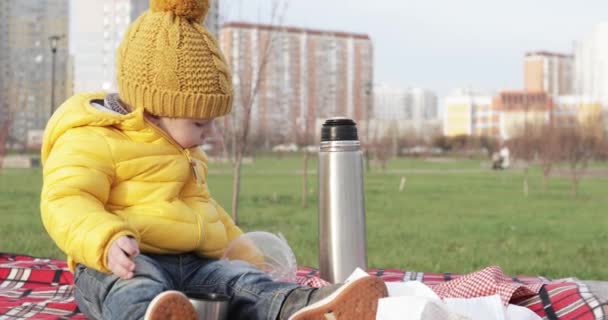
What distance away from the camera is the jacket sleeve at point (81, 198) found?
1904 mm

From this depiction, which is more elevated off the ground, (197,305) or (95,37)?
(95,37)

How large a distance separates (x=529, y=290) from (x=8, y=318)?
5.19 feet

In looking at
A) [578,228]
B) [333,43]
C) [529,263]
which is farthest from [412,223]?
[333,43]

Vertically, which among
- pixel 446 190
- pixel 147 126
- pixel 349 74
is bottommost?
pixel 446 190

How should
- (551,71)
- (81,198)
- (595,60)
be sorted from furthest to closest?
(551,71) → (595,60) → (81,198)

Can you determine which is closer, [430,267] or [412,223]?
[430,267]

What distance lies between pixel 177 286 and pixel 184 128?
47cm

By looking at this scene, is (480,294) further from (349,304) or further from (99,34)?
(99,34)

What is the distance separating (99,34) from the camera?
59.4 m

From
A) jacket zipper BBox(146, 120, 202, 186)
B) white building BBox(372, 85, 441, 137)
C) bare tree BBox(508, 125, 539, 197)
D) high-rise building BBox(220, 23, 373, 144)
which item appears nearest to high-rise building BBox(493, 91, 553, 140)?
white building BBox(372, 85, 441, 137)

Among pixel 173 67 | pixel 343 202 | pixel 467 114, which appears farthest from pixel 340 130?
pixel 467 114

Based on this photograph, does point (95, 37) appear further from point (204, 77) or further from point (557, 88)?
point (204, 77)

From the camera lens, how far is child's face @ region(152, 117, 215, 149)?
2.30 metres

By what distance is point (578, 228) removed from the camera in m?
7.71
